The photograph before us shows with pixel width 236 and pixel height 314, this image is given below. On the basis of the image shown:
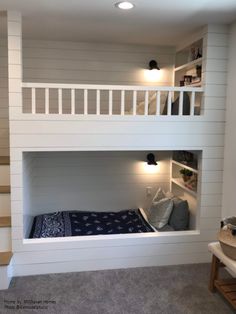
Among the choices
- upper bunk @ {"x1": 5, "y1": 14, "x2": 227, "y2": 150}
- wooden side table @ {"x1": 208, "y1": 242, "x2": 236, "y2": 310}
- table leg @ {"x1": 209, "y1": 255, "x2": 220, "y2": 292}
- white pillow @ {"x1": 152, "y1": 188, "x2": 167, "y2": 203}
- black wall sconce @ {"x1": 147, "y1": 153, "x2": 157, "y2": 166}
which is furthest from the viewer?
black wall sconce @ {"x1": 147, "y1": 153, "x2": 157, "y2": 166}

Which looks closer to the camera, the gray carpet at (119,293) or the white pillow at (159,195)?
the gray carpet at (119,293)

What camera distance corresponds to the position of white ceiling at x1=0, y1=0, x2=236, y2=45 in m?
2.61

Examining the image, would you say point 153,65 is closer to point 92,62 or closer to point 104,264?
point 92,62

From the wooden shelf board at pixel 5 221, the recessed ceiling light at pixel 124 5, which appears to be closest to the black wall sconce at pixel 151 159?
the wooden shelf board at pixel 5 221

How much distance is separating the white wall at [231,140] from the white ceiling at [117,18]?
1.07 feet

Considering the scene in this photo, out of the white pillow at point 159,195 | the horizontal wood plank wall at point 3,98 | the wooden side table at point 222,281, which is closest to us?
the wooden side table at point 222,281

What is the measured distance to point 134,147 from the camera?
3146mm

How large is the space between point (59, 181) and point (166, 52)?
7.38 ft

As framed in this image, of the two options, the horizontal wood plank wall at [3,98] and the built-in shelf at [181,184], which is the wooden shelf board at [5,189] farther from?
the built-in shelf at [181,184]

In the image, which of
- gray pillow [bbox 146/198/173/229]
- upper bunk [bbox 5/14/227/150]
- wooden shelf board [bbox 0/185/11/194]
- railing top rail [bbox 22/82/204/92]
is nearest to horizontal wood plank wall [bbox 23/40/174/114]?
upper bunk [bbox 5/14/227/150]

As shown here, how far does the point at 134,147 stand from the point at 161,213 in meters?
1.10

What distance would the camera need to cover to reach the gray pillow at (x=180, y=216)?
3.75 m

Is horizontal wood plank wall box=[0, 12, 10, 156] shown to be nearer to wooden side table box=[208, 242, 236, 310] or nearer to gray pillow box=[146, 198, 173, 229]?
gray pillow box=[146, 198, 173, 229]

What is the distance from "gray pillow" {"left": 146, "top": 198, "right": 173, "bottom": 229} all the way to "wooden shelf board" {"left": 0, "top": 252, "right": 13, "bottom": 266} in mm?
1703
